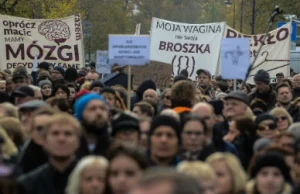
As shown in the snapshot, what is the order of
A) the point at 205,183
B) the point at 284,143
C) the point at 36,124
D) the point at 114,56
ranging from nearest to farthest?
the point at 205,183
the point at 36,124
the point at 284,143
the point at 114,56

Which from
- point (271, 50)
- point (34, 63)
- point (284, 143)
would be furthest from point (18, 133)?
point (271, 50)

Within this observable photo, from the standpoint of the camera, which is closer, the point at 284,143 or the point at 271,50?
the point at 284,143

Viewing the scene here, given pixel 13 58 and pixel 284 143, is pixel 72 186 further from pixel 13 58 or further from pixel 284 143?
pixel 13 58

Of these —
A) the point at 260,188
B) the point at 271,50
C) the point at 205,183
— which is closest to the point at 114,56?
the point at 260,188

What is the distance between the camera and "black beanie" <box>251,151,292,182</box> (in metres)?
7.01

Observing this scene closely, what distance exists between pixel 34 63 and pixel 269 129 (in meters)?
10.3

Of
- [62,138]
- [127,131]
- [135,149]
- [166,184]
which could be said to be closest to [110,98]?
[127,131]

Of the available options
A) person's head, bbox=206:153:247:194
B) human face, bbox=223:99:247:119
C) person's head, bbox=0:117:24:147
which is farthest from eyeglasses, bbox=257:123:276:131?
person's head, bbox=206:153:247:194

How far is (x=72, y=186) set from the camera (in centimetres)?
630

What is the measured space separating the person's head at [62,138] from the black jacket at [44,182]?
106 millimetres

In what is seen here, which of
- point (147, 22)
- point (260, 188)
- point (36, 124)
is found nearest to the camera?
point (260, 188)

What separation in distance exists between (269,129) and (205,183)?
4.08 meters

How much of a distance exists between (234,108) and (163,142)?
343 centimetres

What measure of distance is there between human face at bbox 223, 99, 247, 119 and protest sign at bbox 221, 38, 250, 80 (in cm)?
303
